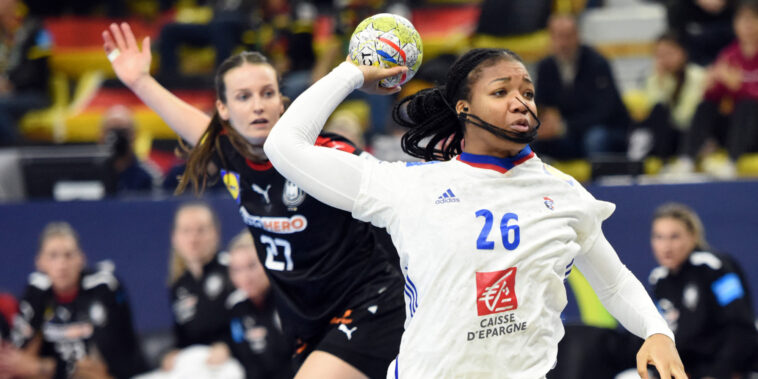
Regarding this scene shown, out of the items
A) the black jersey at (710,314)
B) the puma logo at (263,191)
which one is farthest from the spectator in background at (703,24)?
the puma logo at (263,191)

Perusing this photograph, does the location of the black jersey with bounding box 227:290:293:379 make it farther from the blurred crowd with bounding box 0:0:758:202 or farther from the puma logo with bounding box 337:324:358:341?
the puma logo with bounding box 337:324:358:341

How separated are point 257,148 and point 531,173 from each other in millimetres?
1447

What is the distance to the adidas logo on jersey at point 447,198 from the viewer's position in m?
3.18

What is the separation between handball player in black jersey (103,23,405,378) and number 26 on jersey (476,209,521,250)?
3.34ft

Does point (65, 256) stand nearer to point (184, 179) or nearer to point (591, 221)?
point (184, 179)

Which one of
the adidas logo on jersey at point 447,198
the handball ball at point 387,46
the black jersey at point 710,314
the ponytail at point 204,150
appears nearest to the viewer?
the adidas logo on jersey at point 447,198

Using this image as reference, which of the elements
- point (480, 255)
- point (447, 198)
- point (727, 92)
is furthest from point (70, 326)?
point (727, 92)

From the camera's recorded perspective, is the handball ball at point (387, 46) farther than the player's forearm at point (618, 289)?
Yes

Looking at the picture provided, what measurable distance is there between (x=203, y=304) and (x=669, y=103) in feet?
14.2

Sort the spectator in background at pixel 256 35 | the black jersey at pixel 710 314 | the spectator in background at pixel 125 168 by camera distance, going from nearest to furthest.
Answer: the black jersey at pixel 710 314 → the spectator in background at pixel 125 168 → the spectator in background at pixel 256 35

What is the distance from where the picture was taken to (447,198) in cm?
318

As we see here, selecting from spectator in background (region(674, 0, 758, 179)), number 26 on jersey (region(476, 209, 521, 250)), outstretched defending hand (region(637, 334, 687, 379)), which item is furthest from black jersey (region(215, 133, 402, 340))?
spectator in background (region(674, 0, 758, 179))

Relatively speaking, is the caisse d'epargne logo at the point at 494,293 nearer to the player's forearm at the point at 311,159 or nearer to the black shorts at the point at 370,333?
the player's forearm at the point at 311,159

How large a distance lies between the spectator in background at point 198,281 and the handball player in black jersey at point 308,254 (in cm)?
331
